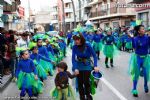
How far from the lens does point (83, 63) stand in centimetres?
829

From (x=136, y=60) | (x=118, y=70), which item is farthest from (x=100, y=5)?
(x=136, y=60)

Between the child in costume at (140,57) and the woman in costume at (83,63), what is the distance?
2.00m

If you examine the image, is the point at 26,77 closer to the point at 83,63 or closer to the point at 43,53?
the point at 83,63

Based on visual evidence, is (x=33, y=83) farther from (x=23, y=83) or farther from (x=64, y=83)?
(x=64, y=83)

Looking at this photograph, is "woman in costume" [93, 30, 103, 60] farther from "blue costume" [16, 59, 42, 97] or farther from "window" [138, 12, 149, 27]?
"window" [138, 12, 149, 27]

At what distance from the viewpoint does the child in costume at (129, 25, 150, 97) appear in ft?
33.1

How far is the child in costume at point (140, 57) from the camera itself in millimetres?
10078

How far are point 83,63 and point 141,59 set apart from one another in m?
2.49

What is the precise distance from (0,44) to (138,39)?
5568mm

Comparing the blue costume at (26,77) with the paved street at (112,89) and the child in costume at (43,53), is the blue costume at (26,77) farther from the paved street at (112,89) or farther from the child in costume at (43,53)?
the child in costume at (43,53)

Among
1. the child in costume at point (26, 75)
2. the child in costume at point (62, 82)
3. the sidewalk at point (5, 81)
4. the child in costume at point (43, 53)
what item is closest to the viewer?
the child in costume at point (62, 82)

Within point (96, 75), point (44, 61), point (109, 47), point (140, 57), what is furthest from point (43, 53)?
point (109, 47)

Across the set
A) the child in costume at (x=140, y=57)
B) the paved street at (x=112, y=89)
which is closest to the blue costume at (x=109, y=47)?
the paved street at (x=112, y=89)

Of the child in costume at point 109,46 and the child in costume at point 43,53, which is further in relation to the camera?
the child in costume at point 109,46
